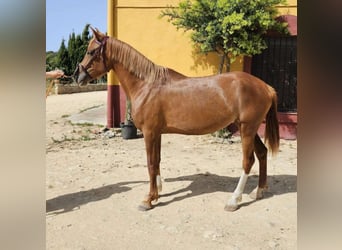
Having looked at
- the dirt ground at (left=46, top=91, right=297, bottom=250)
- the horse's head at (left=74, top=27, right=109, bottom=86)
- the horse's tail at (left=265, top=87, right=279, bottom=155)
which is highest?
the horse's head at (left=74, top=27, right=109, bottom=86)

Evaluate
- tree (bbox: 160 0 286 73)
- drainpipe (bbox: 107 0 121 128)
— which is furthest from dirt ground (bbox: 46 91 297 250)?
tree (bbox: 160 0 286 73)

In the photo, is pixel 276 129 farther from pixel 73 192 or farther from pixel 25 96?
pixel 25 96

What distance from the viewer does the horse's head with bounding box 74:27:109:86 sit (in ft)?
12.3

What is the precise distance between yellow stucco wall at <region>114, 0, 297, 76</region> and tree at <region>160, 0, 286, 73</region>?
2.63ft

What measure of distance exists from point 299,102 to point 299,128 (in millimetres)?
49

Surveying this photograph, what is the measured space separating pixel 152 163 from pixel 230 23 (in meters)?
3.99

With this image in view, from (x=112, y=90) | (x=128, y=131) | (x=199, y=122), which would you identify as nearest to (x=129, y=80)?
(x=199, y=122)

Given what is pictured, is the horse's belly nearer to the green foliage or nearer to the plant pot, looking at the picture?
the plant pot

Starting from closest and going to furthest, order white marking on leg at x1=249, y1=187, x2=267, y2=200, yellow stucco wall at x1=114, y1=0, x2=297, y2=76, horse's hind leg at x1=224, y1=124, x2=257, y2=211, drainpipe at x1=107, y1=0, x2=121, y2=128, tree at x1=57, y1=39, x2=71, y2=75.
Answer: horse's hind leg at x1=224, y1=124, x2=257, y2=211 < white marking on leg at x1=249, y1=187, x2=267, y2=200 < yellow stucco wall at x1=114, y1=0, x2=297, y2=76 < drainpipe at x1=107, y1=0, x2=121, y2=128 < tree at x1=57, y1=39, x2=71, y2=75

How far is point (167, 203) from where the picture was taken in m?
3.88

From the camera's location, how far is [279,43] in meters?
7.63

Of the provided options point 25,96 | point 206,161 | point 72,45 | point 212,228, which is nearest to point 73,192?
point 212,228

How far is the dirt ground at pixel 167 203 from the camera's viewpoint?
118 inches

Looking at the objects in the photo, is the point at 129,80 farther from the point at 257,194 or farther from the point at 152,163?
the point at 257,194
